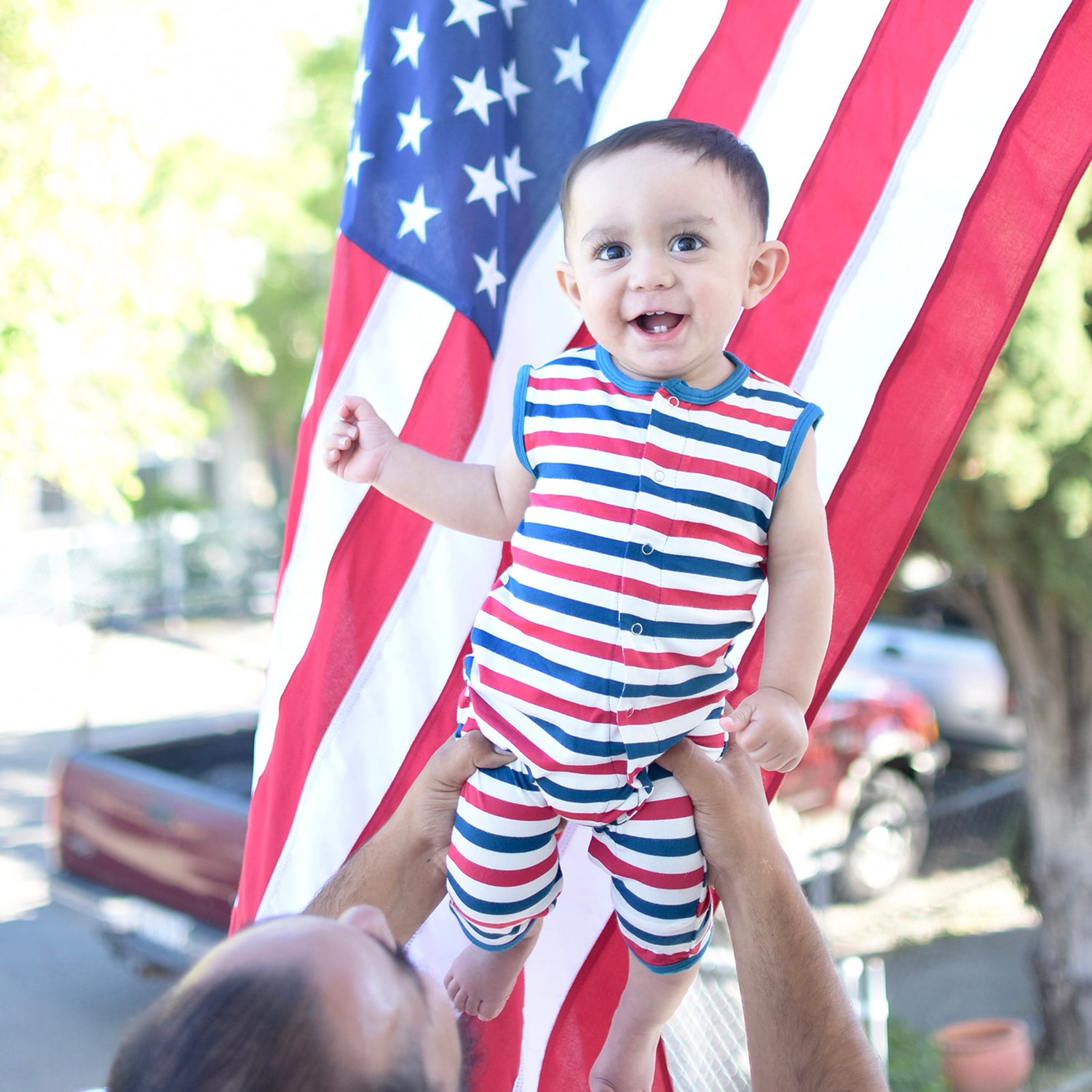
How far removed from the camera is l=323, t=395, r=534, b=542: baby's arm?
1803mm

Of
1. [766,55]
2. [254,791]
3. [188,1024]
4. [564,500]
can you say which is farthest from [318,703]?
[766,55]

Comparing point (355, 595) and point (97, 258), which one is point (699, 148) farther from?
point (97, 258)

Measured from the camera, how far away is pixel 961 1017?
6789mm

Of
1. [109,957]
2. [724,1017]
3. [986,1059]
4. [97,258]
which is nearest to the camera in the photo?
[724,1017]

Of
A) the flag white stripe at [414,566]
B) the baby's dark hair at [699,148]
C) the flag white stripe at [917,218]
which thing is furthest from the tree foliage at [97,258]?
the baby's dark hair at [699,148]

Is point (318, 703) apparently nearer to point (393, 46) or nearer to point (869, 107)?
point (393, 46)

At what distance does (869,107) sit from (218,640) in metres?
17.0

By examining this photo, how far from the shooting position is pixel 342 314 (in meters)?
2.21

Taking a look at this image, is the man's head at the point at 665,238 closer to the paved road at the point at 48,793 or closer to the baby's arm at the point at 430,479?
the baby's arm at the point at 430,479

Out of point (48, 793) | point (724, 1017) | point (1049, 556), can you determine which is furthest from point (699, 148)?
point (48, 793)

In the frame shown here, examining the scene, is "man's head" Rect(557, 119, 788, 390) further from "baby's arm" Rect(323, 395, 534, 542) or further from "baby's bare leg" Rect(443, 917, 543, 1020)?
"baby's bare leg" Rect(443, 917, 543, 1020)

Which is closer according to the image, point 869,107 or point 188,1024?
point 188,1024

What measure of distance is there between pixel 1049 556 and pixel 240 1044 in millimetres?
4986

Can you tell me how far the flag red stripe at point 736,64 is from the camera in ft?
7.33
